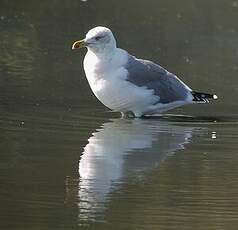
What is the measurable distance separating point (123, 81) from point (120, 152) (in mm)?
2051

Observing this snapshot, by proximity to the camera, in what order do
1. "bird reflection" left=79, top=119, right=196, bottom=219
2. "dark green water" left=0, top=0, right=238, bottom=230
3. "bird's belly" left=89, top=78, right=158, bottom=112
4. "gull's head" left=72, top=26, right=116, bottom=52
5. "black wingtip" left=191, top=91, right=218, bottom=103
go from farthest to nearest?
"black wingtip" left=191, top=91, right=218, bottom=103 < "gull's head" left=72, top=26, right=116, bottom=52 < "bird's belly" left=89, top=78, right=158, bottom=112 < "bird reflection" left=79, top=119, right=196, bottom=219 < "dark green water" left=0, top=0, right=238, bottom=230

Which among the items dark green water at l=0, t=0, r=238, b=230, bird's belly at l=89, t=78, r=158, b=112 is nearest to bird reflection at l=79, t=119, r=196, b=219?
dark green water at l=0, t=0, r=238, b=230

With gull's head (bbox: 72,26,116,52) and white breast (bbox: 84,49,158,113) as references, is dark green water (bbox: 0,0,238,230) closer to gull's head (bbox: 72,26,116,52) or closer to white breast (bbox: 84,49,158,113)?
white breast (bbox: 84,49,158,113)

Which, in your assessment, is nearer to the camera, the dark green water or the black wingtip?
the dark green water

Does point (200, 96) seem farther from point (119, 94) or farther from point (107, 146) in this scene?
point (107, 146)

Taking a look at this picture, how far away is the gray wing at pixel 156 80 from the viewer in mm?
10953

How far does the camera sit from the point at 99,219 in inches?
252

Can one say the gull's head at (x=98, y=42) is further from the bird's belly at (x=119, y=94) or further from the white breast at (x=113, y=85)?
the bird's belly at (x=119, y=94)

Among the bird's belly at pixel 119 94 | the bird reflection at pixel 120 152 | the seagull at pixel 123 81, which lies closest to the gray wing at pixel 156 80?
the seagull at pixel 123 81

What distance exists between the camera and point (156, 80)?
11.3m

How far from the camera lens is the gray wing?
431 inches

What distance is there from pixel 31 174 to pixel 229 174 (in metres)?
1.59

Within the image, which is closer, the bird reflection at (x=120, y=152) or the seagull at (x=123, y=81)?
the bird reflection at (x=120, y=152)

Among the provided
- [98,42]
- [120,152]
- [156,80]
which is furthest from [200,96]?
[120,152]
